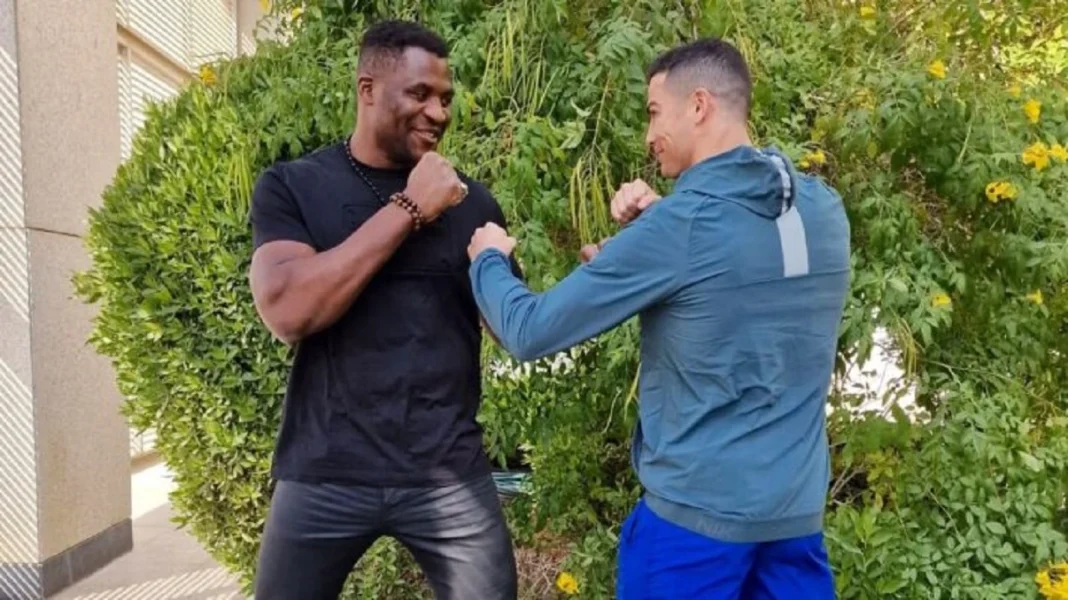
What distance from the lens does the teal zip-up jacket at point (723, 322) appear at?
1.64 meters

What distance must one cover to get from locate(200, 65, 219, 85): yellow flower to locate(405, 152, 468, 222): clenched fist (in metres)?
1.75

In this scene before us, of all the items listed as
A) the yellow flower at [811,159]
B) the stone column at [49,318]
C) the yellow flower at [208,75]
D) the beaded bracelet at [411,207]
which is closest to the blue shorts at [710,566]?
the beaded bracelet at [411,207]

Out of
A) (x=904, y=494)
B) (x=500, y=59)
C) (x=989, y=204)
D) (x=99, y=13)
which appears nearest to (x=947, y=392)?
(x=904, y=494)

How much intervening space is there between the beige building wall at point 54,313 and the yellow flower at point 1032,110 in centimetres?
310

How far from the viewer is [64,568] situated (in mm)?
4324

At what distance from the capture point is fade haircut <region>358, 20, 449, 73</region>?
1983 millimetres

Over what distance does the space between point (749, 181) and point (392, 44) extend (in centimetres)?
84

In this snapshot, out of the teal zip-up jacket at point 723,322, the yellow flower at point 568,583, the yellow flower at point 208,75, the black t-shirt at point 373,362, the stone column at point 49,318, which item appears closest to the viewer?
the teal zip-up jacket at point 723,322

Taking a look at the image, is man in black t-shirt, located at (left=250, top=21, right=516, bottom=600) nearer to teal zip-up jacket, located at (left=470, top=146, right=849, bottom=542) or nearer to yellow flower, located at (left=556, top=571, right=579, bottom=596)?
teal zip-up jacket, located at (left=470, top=146, right=849, bottom=542)

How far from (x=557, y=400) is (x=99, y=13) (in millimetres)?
3566

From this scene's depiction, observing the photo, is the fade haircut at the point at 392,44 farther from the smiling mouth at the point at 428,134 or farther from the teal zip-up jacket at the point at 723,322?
the teal zip-up jacket at the point at 723,322

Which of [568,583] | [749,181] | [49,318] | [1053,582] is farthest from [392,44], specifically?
[49,318]

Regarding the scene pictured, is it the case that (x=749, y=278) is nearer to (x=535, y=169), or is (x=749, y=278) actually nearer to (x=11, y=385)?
(x=535, y=169)

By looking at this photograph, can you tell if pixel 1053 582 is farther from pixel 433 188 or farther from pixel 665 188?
pixel 433 188
